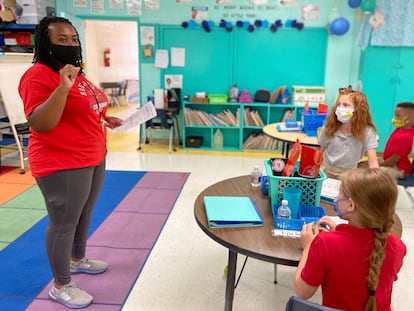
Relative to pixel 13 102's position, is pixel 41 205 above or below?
below

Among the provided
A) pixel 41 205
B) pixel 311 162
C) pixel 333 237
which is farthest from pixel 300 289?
pixel 41 205

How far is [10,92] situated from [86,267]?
3.07m

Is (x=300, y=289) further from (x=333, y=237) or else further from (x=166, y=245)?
(x=166, y=245)

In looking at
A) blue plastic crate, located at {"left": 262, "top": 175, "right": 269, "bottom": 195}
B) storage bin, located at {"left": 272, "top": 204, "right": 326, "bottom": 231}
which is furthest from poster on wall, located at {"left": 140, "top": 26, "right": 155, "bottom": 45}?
storage bin, located at {"left": 272, "top": 204, "right": 326, "bottom": 231}

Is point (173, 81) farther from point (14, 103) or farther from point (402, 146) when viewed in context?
point (402, 146)

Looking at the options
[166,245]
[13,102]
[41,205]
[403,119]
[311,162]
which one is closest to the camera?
[311,162]

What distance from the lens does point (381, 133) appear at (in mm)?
5574

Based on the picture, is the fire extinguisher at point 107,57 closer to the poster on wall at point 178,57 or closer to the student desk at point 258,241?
the poster on wall at point 178,57

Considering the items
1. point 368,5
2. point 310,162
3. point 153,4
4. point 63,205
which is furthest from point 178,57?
point 310,162

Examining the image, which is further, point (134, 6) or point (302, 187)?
point (134, 6)

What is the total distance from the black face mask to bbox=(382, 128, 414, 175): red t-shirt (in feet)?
8.52

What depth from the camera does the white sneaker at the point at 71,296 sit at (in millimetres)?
2059

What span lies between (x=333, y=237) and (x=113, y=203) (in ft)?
9.07

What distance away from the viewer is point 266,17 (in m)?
5.72
